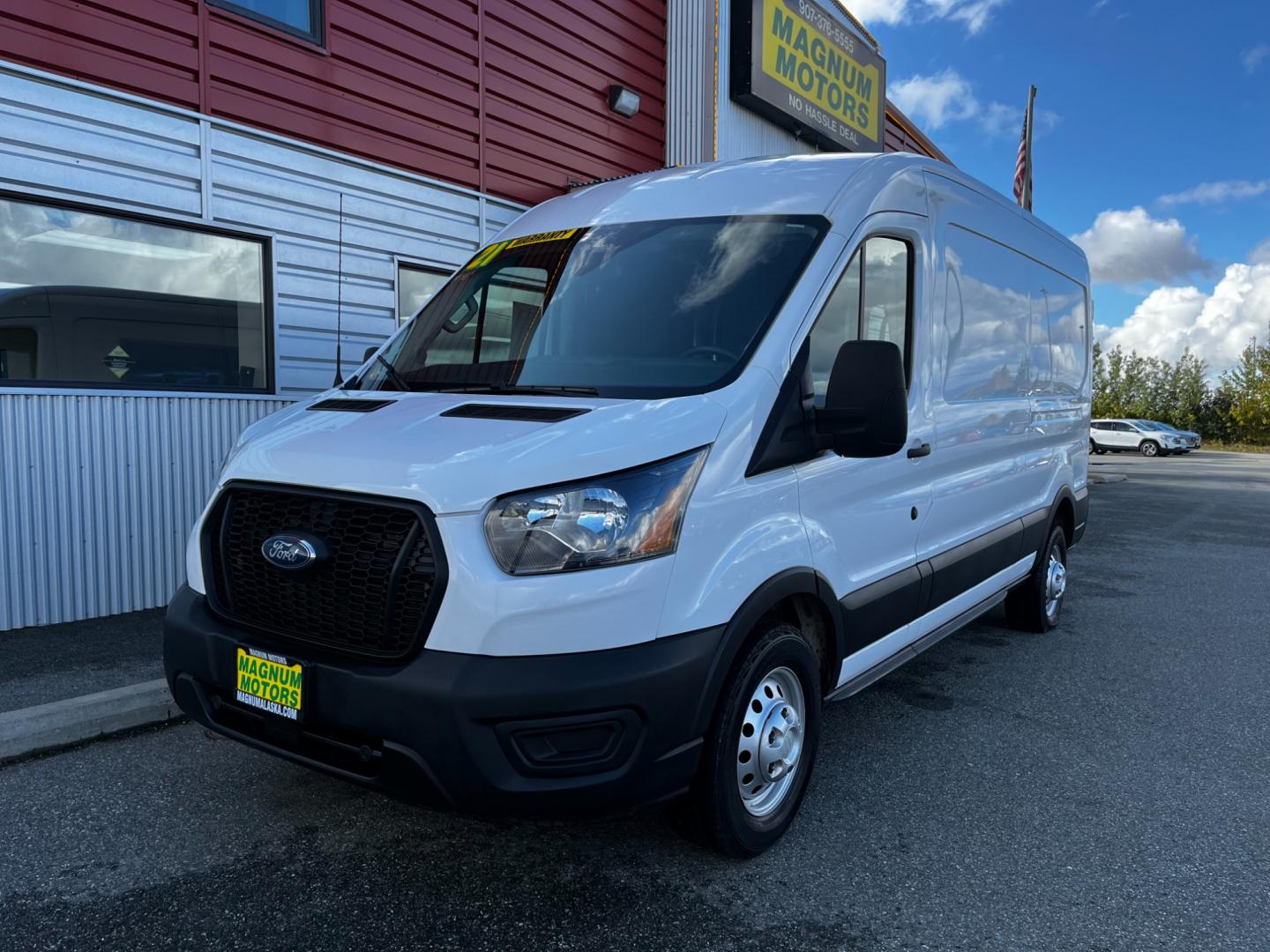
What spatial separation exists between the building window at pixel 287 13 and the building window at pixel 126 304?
1.51 meters

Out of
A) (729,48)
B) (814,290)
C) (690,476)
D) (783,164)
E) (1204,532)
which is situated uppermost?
(729,48)

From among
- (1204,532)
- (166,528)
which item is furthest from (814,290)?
(1204,532)

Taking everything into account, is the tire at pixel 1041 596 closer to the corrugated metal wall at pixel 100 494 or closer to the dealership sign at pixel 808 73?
the corrugated metal wall at pixel 100 494

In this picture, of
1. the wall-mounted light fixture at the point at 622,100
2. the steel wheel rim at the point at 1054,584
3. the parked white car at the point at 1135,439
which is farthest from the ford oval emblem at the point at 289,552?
the parked white car at the point at 1135,439

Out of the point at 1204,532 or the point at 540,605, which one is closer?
the point at 540,605

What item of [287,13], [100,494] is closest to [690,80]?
[287,13]

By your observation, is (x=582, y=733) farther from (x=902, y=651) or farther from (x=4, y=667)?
(x=4, y=667)

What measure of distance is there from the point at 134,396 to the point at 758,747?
4794 millimetres

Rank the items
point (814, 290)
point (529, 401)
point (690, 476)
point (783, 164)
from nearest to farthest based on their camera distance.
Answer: point (690, 476), point (529, 401), point (814, 290), point (783, 164)

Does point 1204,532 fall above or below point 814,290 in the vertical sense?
below

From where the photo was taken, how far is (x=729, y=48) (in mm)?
10695

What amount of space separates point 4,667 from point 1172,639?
6.80 m

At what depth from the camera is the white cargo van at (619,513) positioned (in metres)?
2.39

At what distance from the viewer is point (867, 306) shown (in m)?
3.46
